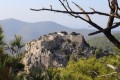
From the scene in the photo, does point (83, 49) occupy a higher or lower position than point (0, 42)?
lower

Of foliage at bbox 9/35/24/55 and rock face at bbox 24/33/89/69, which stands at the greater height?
foliage at bbox 9/35/24/55

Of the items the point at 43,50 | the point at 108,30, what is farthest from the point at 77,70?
the point at 43,50

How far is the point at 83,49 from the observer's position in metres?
86.8

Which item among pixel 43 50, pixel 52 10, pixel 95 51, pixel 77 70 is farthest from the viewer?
pixel 43 50

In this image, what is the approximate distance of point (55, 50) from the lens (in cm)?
9050

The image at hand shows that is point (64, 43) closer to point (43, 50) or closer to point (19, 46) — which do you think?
point (43, 50)

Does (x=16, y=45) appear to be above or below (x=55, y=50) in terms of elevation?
above

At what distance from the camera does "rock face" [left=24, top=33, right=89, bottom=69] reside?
284ft

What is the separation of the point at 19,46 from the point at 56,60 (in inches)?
1865

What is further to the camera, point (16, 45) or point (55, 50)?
point (55, 50)

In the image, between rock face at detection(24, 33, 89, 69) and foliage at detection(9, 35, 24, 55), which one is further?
rock face at detection(24, 33, 89, 69)

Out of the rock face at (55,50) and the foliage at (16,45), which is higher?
the foliage at (16,45)

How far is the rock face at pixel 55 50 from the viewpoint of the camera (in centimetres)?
8644

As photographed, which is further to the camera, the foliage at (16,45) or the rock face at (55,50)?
the rock face at (55,50)
